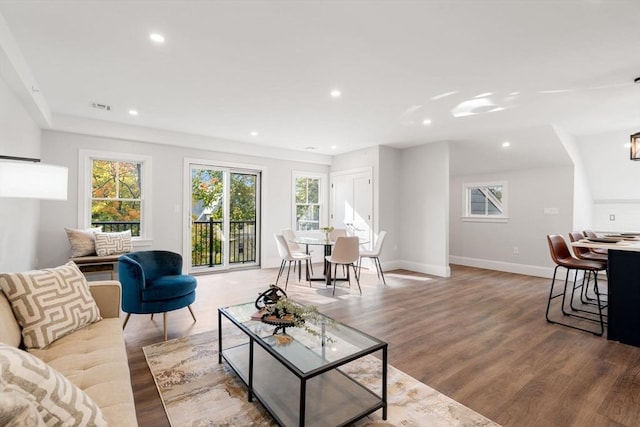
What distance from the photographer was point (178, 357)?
2.44 m

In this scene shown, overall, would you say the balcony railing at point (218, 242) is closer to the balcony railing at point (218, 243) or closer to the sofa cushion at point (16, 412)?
the balcony railing at point (218, 243)

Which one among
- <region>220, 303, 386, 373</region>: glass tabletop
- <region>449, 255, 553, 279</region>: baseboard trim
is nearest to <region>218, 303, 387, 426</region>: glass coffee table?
<region>220, 303, 386, 373</region>: glass tabletop

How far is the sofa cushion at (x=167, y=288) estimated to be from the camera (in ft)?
8.93

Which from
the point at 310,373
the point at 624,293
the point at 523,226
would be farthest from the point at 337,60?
the point at 523,226

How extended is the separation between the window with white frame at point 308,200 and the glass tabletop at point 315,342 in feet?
15.4

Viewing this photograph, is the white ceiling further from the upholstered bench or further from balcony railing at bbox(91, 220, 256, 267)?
balcony railing at bbox(91, 220, 256, 267)

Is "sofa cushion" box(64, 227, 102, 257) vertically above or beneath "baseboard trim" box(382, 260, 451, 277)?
above

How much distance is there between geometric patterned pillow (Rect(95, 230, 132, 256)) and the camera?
4.20 m

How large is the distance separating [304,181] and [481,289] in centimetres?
425

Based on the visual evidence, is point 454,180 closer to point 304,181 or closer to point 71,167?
point 304,181

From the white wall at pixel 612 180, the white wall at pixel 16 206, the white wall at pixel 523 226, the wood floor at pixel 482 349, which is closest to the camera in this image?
the wood floor at pixel 482 349

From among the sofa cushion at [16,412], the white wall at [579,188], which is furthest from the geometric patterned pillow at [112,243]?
the white wall at [579,188]

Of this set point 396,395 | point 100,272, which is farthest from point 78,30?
point 396,395

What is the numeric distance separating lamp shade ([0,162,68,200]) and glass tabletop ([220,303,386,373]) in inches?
53.6
